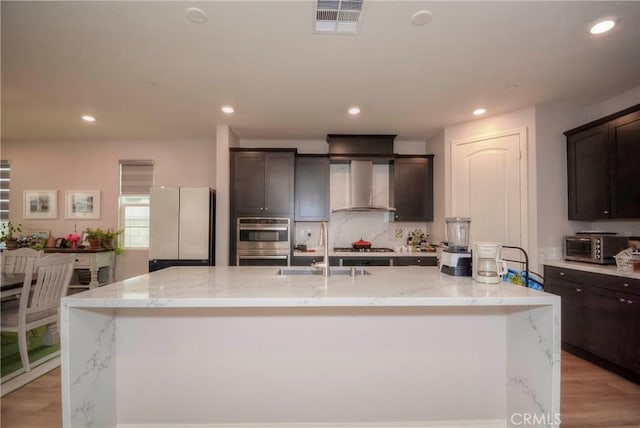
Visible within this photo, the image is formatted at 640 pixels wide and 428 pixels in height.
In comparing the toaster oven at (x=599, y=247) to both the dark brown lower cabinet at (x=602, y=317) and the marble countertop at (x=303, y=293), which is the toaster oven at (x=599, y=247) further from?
the marble countertop at (x=303, y=293)

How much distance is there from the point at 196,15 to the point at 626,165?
12.3 ft

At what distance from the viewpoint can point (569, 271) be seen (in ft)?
9.50

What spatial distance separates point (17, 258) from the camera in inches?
123

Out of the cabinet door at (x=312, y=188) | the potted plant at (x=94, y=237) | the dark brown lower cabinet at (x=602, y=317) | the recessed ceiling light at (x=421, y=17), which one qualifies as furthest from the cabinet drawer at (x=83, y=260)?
the dark brown lower cabinet at (x=602, y=317)

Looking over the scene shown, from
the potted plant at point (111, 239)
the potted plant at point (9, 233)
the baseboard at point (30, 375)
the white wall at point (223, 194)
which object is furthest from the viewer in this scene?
the potted plant at point (111, 239)

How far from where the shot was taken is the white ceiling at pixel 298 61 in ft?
6.23

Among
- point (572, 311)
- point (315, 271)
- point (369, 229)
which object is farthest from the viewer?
point (369, 229)

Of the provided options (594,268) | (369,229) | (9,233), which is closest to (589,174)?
(594,268)

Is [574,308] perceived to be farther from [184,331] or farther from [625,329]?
[184,331]

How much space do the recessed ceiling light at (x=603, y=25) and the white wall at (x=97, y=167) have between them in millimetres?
4480

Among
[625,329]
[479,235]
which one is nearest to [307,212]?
[479,235]

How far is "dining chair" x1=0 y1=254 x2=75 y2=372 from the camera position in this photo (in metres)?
2.45

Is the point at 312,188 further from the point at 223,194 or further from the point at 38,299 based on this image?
the point at 38,299

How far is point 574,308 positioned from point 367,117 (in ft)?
9.53
